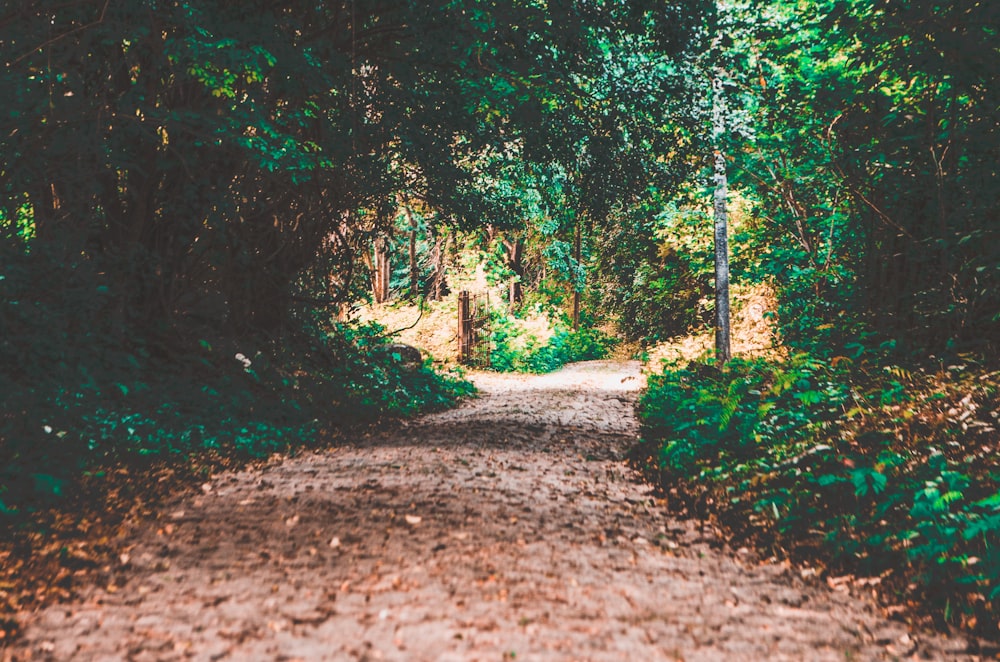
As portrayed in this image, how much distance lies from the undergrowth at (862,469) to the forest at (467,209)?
0.03m

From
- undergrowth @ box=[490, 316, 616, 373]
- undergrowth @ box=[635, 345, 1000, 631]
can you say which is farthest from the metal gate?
undergrowth @ box=[635, 345, 1000, 631]

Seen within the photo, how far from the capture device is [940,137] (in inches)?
332

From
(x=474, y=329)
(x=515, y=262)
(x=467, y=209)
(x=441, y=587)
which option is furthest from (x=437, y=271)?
(x=441, y=587)

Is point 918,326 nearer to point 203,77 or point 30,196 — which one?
point 203,77

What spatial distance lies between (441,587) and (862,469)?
3.57m

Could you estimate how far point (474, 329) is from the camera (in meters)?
22.0

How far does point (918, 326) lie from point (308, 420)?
26.4 feet

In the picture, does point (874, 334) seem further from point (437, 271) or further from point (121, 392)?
point (437, 271)

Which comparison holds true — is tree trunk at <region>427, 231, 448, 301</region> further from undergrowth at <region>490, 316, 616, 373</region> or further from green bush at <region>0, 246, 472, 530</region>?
green bush at <region>0, 246, 472, 530</region>

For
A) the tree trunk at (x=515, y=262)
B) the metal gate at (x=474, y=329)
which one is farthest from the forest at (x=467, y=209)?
the tree trunk at (x=515, y=262)

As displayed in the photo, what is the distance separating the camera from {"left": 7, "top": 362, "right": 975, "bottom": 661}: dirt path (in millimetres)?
3436

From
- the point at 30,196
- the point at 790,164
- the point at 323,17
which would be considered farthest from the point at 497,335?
the point at 30,196

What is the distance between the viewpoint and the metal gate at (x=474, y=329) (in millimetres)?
21562

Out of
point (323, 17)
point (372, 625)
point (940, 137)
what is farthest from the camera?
point (323, 17)
